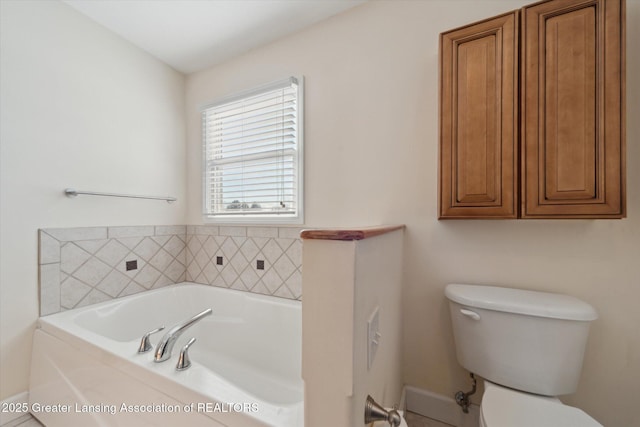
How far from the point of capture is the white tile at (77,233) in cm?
168

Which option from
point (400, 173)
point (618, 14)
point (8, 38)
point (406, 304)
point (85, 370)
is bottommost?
point (85, 370)

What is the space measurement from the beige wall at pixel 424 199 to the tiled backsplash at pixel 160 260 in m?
0.46

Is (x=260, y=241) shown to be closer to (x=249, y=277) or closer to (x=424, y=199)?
(x=249, y=277)

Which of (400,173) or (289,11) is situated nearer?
(400,173)

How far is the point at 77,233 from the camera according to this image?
70.2 inches

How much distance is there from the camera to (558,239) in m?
1.26

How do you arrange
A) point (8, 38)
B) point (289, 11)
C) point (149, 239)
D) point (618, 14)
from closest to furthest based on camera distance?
1. point (618, 14)
2. point (8, 38)
3. point (289, 11)
4. point (149, 239)

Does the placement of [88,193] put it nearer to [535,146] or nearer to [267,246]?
[267,246]

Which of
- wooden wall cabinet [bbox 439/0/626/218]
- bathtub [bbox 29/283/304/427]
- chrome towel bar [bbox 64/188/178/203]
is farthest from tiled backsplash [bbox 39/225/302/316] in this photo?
wooden wall cabinet [bbox 439/0/626/218]

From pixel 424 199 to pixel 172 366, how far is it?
1.44 metres

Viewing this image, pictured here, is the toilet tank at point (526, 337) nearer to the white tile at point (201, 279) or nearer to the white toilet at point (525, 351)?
the white toilet at point (525, 351)

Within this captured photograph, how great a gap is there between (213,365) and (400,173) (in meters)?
1.79

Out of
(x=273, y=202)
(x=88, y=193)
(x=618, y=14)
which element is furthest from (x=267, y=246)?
(x=618, y=14)

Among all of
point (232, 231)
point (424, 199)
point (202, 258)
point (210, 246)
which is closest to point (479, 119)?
point (424, 199)
